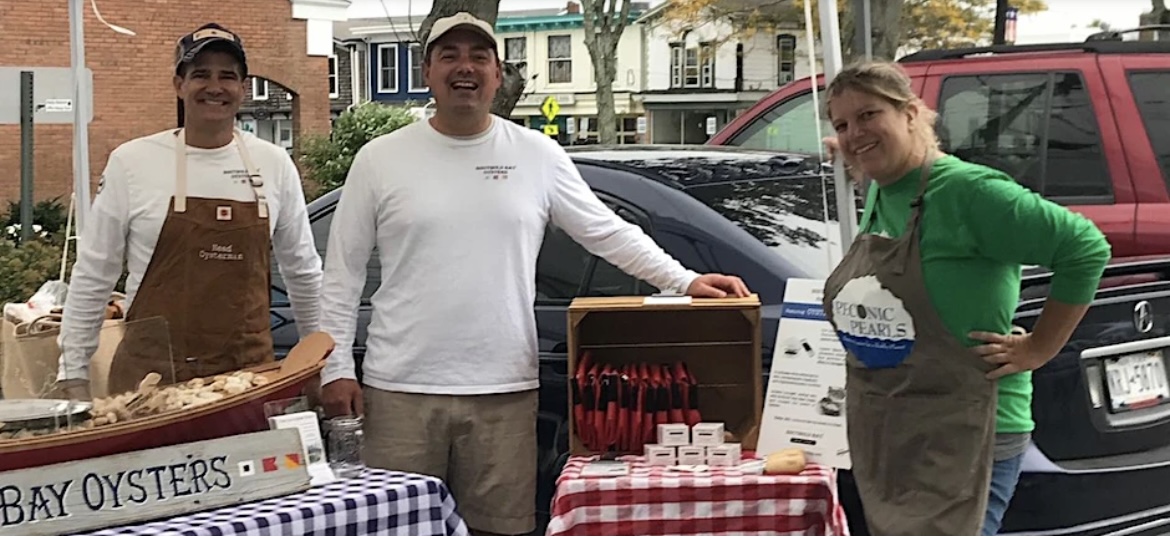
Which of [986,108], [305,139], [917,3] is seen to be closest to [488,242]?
[986,108]

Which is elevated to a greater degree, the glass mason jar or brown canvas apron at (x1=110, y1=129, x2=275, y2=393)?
brown canvas apron at (x1=110, y1=129, x2=275, y2=393)

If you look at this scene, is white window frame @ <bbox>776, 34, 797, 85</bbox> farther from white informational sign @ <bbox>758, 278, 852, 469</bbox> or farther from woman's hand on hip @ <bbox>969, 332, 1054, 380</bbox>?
woman's hand on hip @ <bbox>969, 332, 1054, 380</bbox>

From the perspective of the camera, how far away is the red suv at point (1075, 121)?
14.9ft

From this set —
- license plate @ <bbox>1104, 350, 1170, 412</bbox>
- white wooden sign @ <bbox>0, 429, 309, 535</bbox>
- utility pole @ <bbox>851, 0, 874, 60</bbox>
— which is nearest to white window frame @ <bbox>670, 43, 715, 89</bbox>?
utility pole @ <bbox>851, 0, 874, 60</bbox>

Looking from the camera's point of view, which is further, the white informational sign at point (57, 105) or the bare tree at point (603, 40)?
the bare tree at point (603, 40)

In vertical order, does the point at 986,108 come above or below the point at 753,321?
above

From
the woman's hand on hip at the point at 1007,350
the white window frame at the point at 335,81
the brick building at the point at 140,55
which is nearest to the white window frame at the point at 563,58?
the white window frame at the point at 335,81

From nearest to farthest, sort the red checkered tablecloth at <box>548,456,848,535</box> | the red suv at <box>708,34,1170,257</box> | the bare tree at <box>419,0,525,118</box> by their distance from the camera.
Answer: the red checkered tablecloth at <box>548,456,848,535</box> → the red suv at <box>708,34,1170,257</box> → the bare tree at <box>419,0,525,118</box>

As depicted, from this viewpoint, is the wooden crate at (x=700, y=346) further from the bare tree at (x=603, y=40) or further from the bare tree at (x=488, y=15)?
the bare tree at (x=603, y=40)

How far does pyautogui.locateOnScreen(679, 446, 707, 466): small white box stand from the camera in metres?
2.84

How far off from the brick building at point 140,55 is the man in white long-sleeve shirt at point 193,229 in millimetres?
13392

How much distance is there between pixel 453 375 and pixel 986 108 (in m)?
2.90

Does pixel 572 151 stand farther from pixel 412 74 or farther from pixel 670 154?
pixel 412 74

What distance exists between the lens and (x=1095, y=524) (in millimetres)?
3158
